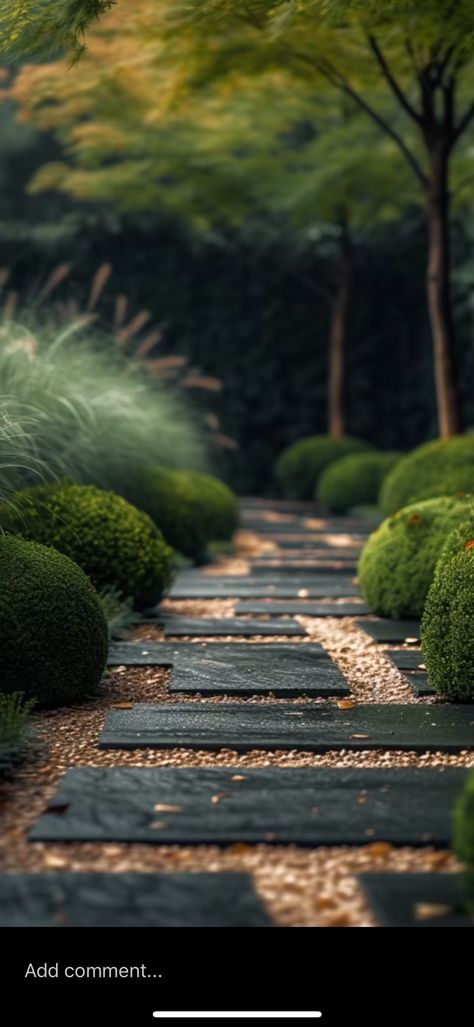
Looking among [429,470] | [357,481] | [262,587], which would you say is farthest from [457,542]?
[357,481]

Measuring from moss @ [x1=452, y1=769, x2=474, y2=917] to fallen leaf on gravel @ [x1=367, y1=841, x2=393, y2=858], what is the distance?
1.24ft

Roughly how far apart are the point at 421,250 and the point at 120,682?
10012 millimetres

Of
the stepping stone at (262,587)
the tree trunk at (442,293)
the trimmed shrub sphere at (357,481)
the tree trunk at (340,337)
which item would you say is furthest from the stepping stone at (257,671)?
the tree trunk at (340,337)

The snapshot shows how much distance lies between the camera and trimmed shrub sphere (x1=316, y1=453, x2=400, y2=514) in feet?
35.8

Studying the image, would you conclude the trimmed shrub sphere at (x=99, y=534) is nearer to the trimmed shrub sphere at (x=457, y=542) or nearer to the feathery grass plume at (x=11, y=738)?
the feathery grass plume at (x=11, y=738)

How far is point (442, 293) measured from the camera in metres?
8.17

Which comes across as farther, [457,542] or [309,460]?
[309,460]

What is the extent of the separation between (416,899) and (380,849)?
31 centimetres

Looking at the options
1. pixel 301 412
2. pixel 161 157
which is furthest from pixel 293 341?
pixel 161 157

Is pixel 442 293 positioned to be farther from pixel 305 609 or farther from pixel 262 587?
pixel 305 609

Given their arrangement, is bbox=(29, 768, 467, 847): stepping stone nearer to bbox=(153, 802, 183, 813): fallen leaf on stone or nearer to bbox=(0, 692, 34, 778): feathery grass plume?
bbox=(153, 802, 183, 813): fallen leaf on stone
